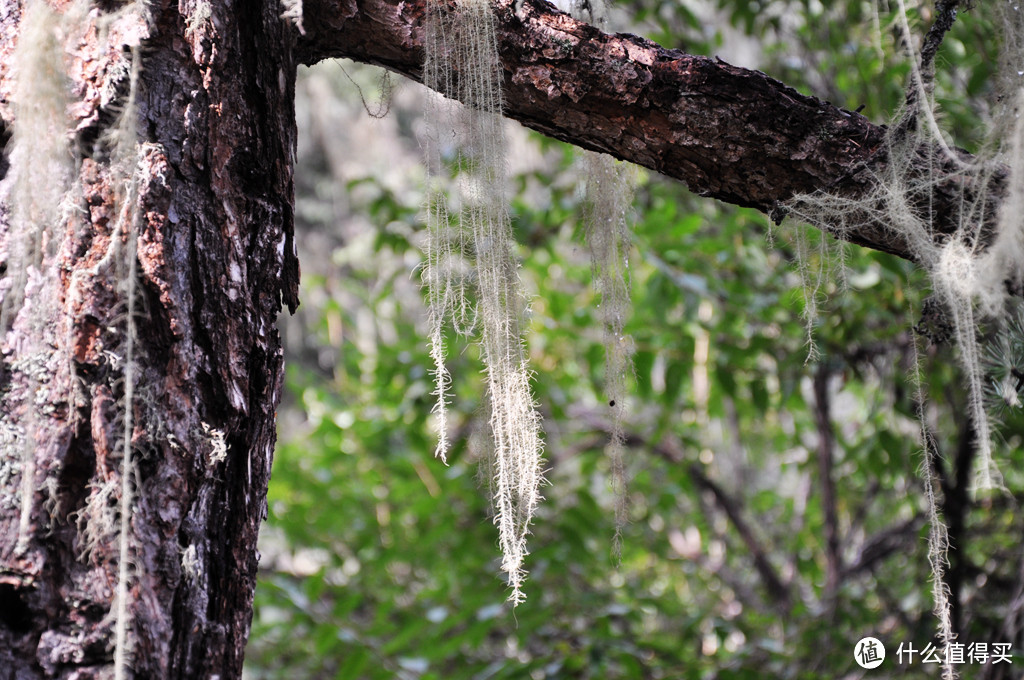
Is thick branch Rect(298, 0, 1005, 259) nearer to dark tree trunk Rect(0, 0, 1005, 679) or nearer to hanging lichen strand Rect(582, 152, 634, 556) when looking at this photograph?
dark tree trunk Rect(0, 0, 1005, 679)

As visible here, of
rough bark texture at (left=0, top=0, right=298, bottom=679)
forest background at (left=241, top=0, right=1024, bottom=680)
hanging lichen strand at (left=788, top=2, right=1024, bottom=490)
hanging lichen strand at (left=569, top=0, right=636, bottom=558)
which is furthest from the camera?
forest background at (left=241, top=0, right=1024, bottom=680)

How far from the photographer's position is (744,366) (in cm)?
200

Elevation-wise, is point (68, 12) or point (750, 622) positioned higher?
point (68, 12)

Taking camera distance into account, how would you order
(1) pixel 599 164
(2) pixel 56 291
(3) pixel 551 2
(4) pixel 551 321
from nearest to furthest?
1. (2) pixel 56 291
2. (3) pixel 551 2
3. (1) pixel 599 164
4. (4) pixel 551 321

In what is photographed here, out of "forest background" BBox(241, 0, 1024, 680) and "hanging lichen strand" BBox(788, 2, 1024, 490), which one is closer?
"hanging lichen strand" BBox(788, 2, 1024, 490)

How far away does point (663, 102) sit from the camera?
0.82 meters

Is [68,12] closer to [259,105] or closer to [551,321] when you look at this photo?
[259,105]

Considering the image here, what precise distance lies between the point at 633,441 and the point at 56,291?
2034 millimetres

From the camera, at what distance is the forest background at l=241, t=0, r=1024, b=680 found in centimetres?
170

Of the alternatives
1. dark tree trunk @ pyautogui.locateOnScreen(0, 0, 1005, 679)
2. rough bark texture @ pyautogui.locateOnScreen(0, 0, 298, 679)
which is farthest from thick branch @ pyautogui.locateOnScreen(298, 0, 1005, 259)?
rough bark texture @ pyautogui.locateOnScreen(0, 0, 298, 679)

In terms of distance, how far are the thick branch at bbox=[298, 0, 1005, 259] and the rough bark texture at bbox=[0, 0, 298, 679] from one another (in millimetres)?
122

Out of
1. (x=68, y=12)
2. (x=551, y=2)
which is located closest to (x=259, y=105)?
(x=68, y=12)

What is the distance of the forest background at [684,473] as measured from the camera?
1.70m

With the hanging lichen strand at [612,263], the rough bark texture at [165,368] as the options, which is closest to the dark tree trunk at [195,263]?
the rough bark texture at [165,368]
